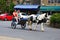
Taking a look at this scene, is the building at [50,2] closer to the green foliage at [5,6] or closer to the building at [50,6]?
the building at [50,6]

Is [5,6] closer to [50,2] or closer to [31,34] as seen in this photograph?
[50,2]

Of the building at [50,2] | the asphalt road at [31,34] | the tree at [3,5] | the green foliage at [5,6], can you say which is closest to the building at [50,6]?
the building at [50,2]

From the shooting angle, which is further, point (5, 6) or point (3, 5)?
point (5, 6)

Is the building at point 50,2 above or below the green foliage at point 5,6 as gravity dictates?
above

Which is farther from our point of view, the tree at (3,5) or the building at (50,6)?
the tree at (3,5)

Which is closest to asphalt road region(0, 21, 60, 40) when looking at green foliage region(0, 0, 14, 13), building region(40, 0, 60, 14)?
building region(40, 0, 60, 14)

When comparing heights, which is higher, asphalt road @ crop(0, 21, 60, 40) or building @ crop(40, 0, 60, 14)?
asphalt road @ crop(0, 21, 60, 40)

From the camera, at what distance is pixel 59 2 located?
63.6 metres

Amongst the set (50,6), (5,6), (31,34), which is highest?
(31,34)

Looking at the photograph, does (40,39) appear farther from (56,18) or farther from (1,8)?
(1,8)

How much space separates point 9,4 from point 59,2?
43.5ft

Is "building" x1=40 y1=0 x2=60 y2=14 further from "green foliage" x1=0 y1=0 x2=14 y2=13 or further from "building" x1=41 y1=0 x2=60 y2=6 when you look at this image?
"green foliage" x1=0 y1=0 x2=14 y2=13

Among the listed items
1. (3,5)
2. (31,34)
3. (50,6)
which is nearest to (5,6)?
(3,5)

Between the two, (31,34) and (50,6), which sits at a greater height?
(31,34)
